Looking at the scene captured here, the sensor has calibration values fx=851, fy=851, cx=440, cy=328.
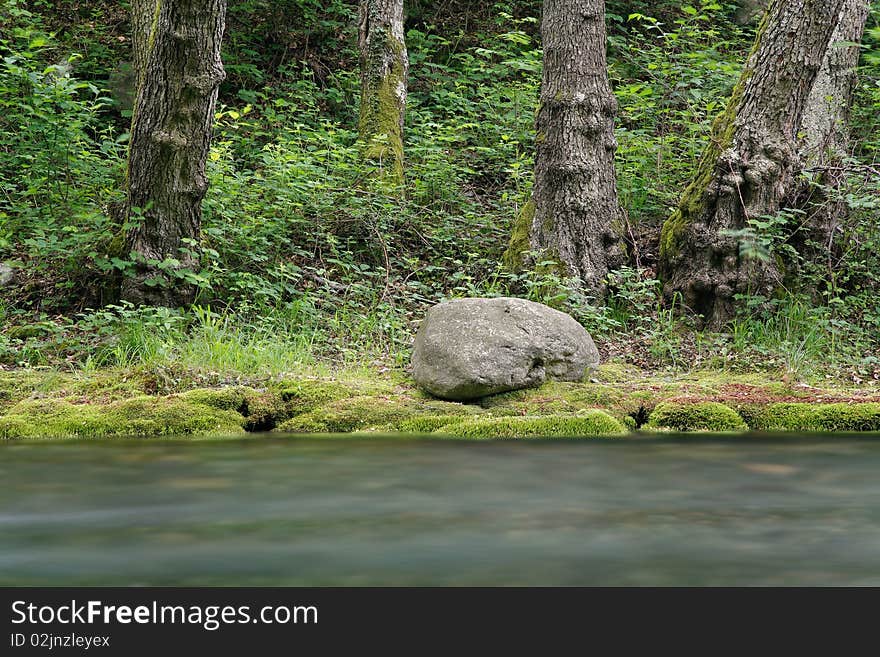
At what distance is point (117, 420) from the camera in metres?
5.61

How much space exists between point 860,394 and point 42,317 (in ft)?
22.1

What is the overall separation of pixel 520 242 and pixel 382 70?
4.43 metres

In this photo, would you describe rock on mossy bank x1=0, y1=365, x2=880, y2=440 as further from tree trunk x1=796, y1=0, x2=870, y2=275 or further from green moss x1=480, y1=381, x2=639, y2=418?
tree trunk x1=796, y1=0, x2=870, y2=275

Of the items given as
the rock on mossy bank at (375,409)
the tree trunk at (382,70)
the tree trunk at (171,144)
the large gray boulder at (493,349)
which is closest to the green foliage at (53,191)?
the tree trunk at (171,144)

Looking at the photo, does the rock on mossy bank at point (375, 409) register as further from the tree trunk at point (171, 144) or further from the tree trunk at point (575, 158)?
the tree trunk at point (575, 158)

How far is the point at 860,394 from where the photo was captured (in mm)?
6359

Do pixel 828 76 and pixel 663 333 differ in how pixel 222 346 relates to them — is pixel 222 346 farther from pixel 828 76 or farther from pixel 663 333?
pixel 828 76

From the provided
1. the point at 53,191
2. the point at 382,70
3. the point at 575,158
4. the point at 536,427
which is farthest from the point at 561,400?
the point at 382,70

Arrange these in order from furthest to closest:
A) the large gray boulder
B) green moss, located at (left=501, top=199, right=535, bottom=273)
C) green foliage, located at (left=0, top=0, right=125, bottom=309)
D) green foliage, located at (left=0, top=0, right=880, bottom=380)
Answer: green moss, located at (left=501, top=199, right=535, bottom=273) → green foliage, located at (left=0, top=0, right=125, bottom=309) → green foliage, located at (left=0, top=0, right=880, bottom=380) → the large gray boulder

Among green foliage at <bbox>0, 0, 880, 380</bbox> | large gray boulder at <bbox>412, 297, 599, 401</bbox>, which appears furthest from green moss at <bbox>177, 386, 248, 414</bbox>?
large gray boulder at <bbox>412, 297, 599, 401</bbox>

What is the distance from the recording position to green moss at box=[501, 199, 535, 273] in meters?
8.73

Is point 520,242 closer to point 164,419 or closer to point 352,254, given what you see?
point 352,254

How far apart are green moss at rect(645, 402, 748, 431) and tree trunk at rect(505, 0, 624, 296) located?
258cm

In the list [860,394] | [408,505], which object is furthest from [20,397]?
[860,394]
